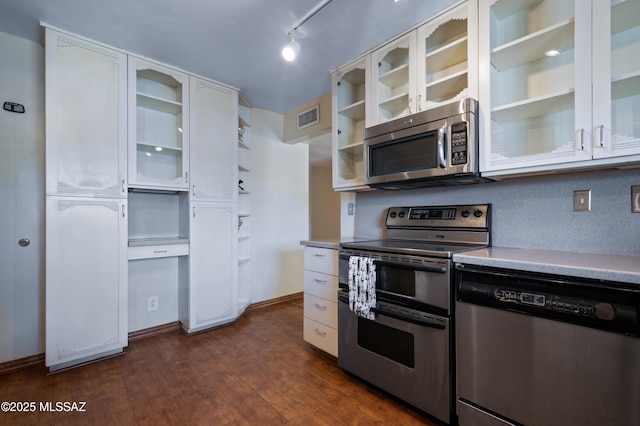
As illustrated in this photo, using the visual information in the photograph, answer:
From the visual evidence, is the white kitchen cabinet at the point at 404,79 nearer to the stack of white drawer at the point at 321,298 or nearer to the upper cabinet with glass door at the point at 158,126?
the stack of white drawer at the point at 321,298

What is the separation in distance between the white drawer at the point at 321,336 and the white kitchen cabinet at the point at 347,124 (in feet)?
3.94

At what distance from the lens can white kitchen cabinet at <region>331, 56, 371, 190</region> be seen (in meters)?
2.58

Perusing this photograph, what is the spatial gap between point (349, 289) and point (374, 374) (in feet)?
1.83

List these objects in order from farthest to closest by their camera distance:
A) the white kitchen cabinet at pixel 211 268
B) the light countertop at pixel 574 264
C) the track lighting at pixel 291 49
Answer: the white kitchen cabinet at pixel 211 268 < the track lighting at pixel 291 49 < the light countertop at pixel 574 264

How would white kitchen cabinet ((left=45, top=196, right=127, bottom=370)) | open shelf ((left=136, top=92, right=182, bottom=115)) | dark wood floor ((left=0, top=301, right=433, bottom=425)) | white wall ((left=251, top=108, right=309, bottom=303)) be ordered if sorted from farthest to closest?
white wall ((left=251, top=108, right=309, bottom=303)), open shelf ((left=136, top=92, right=182, bottom=115)), white kitchen cabinet ((left=45, top=196, right=127, bottom=370)), dark wood floor ((left=0, top=301, right=433, bottom=425))

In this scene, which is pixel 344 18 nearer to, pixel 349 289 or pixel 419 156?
pixel 419 156

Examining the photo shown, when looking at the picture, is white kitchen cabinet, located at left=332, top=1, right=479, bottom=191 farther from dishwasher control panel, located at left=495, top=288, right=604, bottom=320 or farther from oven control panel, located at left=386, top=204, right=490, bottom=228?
dishwasher control panel, located at left=495, top=288, right=604, bottom=320

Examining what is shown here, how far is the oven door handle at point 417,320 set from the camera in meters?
1.53

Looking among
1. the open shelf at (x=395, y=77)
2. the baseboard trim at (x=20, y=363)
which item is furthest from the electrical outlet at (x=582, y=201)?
the baseboard trim at (x=20, y=363)

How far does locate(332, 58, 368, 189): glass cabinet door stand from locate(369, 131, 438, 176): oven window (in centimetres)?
37

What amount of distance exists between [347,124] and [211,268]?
1984mm

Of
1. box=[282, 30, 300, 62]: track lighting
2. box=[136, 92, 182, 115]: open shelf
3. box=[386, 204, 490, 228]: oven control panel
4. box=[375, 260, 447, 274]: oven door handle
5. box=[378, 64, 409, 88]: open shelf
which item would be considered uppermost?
box=[282, 30, 300, 62]: track lighting

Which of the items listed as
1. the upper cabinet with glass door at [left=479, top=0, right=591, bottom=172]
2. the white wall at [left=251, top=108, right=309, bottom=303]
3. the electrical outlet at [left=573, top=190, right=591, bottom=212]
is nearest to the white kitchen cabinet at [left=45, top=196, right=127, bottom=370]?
the white wall at [left=251, top=108, right=309, bottom=303]

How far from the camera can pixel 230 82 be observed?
299 cm
